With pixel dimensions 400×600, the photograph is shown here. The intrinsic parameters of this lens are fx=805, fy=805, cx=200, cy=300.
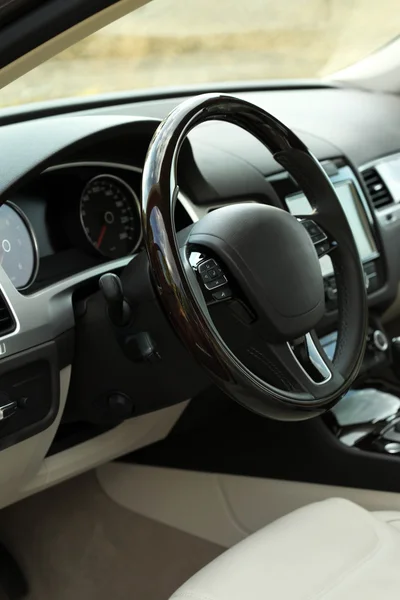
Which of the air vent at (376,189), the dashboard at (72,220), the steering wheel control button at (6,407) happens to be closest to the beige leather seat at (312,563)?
the steering wheel control button at (6,407)

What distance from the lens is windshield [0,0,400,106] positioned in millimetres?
2180

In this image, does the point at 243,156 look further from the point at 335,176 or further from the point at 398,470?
the point at 398,470

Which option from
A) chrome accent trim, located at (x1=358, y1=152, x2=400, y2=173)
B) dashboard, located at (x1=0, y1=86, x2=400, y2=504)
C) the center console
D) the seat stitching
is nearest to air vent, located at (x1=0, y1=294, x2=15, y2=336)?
dashboard, located at (x1=0, y1=86, x2=400, y2=504)

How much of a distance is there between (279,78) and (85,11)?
159 cm

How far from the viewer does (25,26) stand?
2.92ft

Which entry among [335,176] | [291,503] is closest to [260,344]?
[291,503]

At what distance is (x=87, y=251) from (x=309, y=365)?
45 cm

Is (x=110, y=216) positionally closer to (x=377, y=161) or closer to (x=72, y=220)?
(x=72, y=220)

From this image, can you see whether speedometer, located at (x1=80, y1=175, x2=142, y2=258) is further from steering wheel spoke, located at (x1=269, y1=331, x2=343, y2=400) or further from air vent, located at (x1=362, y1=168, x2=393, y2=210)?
air vent, located at (x1=362, y1=168, x2=393, y2=210)

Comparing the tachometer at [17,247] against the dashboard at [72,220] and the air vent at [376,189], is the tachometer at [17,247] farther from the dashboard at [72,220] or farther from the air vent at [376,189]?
the air vent at [376,189]

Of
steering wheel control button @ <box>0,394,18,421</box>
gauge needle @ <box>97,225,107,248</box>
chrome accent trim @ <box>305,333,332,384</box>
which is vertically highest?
gauge needle @ <box>97,225,107,248</box>

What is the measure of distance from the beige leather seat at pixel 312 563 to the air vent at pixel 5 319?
439mm

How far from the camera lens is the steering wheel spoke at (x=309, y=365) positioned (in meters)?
1.11

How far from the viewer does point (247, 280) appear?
107 cm
